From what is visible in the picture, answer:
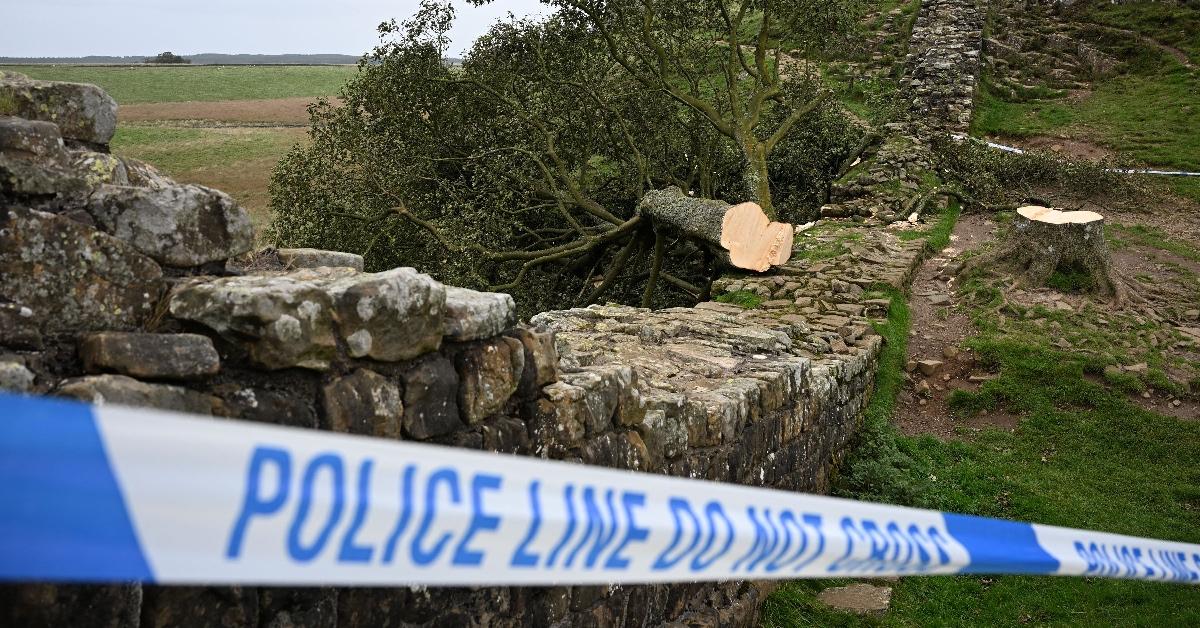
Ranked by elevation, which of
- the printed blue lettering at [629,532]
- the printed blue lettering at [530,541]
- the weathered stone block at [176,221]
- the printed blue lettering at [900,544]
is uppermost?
Result: the weathered stone block at [176,221]

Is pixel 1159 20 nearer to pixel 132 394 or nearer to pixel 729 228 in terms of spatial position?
pixel 729 228

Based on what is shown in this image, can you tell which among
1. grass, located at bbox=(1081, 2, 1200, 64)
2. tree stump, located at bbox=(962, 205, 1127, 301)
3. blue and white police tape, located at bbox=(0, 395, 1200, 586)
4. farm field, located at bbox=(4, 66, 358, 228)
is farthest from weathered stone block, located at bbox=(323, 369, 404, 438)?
grass, located at bbox=(1081, 2, 1200, 64)

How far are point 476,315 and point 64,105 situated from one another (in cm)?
162

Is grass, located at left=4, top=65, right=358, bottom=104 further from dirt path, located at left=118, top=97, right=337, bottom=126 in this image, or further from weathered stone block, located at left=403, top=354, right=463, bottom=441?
weathered stone block, located at left=403, top=354, right=463, bottom=441

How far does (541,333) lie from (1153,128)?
18762 mm

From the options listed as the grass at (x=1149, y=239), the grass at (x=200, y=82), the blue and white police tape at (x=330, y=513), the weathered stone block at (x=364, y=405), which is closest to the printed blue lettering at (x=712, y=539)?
the blue and white police tape at (x=330, y=513)

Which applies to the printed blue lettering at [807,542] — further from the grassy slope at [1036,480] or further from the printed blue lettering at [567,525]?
the grassy slope at [1036,480]

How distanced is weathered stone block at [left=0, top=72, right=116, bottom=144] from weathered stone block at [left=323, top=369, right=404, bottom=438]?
49.9 inches

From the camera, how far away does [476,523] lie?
2.03 metres

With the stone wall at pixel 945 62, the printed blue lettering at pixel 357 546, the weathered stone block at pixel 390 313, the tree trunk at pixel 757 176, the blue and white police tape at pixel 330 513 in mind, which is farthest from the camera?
the stone wall at pixel 945 62

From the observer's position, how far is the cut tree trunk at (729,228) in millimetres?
11469

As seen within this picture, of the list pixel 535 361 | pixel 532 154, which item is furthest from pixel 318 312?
pixel 532 154

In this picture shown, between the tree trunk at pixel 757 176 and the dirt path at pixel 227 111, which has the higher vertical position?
the dirt path at pixel 227 111

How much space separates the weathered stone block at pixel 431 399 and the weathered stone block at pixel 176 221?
2.50ft
